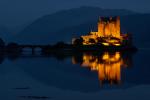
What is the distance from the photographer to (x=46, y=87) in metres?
17.1

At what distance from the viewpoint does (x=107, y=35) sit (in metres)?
82.7

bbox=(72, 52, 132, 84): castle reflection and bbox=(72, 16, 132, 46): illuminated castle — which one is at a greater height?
bbox=(72, 16, 132, 46): illuminated castle

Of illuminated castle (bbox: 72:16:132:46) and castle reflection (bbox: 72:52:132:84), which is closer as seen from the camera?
castle reflection (bbox: 72:52:132:84)

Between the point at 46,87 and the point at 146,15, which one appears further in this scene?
the point at 146,15

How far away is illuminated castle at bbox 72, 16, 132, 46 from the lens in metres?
79.4

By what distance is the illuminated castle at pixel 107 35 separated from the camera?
3125 inches

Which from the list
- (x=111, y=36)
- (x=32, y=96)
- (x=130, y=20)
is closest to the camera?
(x=32, y=96)

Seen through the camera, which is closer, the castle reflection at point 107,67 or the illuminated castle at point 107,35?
the castle reflection at point 107,67

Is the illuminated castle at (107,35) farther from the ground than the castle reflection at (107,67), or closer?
farther from the ground

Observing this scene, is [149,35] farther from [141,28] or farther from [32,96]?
[32,96]

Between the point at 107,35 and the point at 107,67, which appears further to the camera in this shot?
the point at 107,35

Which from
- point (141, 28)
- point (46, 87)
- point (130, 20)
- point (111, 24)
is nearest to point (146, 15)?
point (130, 20)

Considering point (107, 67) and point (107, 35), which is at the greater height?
point (107, 35)

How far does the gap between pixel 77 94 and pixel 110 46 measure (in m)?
63.1
